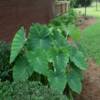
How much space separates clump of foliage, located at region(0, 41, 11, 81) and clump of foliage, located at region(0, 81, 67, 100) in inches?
44.6

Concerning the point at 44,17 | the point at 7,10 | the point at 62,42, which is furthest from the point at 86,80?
the point at 44,17

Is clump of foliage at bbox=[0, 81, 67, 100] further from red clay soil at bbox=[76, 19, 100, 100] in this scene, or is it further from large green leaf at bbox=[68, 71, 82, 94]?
red clay soil at bbox=[76, 19, 100, 100]

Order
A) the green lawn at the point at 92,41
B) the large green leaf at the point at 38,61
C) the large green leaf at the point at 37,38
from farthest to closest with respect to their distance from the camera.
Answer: the green lawn at the point at 92,41 < the large green leaf at the point at 37,38 < the large green leaf at the point at 38,61

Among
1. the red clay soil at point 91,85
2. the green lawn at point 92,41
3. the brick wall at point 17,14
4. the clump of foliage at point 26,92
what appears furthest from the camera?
the green lawn at point 92,41

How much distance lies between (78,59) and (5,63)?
4.27 ft

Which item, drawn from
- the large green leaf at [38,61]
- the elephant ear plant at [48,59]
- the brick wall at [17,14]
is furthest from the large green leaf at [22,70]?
the brick wall at [17,14]

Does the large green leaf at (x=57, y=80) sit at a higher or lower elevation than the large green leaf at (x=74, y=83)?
higher

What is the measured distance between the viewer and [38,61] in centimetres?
574

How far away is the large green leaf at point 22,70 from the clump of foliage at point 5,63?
16 centimetres

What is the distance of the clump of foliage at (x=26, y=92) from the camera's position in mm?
4211

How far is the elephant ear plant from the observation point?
19.0ft

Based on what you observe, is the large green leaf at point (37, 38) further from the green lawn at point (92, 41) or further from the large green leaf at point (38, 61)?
the green lawn at point (92, 41)

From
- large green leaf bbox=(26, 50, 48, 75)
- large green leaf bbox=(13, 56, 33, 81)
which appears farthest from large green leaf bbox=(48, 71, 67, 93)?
large green leaf bbox=(13, 56, 33, 81)

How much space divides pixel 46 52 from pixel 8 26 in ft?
10.5
